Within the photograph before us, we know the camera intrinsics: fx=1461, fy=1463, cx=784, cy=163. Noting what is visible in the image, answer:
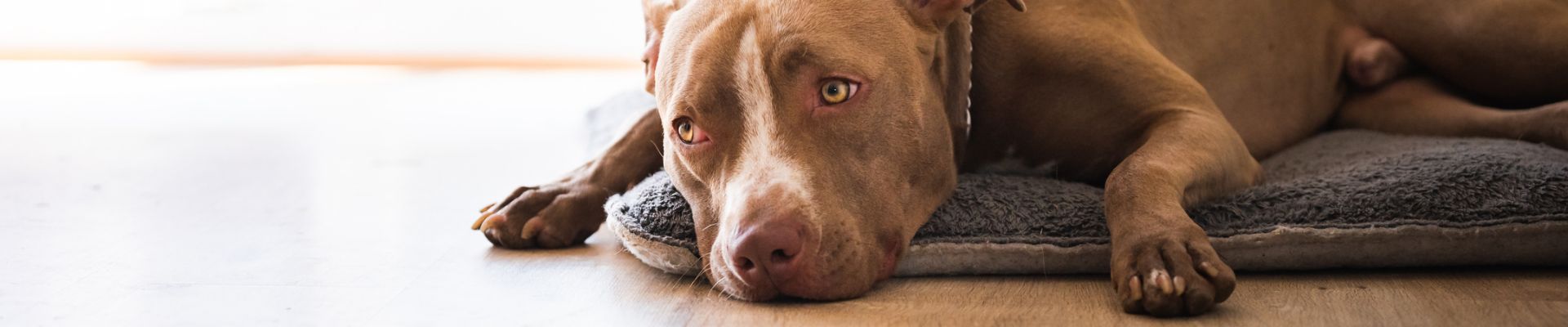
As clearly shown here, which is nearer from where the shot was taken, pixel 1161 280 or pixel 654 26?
pixel 1161 280

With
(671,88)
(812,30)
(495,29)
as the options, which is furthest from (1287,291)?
(495,29)

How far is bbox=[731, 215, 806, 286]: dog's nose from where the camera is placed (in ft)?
6.75

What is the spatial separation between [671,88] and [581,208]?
0.61m

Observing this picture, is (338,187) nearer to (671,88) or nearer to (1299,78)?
(671,88)

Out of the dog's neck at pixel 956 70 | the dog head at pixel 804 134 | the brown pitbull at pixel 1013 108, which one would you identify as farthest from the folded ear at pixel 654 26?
the dog's neck at pixel 956 70

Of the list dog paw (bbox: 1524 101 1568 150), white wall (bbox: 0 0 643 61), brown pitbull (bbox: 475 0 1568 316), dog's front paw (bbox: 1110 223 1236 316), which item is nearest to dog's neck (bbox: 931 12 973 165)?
brown pitbull (bbox: 475 0 1568 316)

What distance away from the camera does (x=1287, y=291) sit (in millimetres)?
2170

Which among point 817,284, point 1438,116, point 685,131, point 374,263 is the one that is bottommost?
point 374,263

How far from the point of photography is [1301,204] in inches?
94.2

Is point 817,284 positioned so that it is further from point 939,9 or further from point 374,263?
point 374,263

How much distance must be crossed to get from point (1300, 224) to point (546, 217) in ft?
4.50

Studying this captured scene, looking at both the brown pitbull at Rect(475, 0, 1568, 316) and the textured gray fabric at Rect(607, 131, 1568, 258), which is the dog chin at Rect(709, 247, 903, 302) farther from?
the textured gray fabric at Rect(607, 131, 1568, 258)

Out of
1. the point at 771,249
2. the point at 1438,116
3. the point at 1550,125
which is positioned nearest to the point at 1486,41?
the point at 1438,116

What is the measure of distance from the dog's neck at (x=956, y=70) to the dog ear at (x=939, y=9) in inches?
1.7
